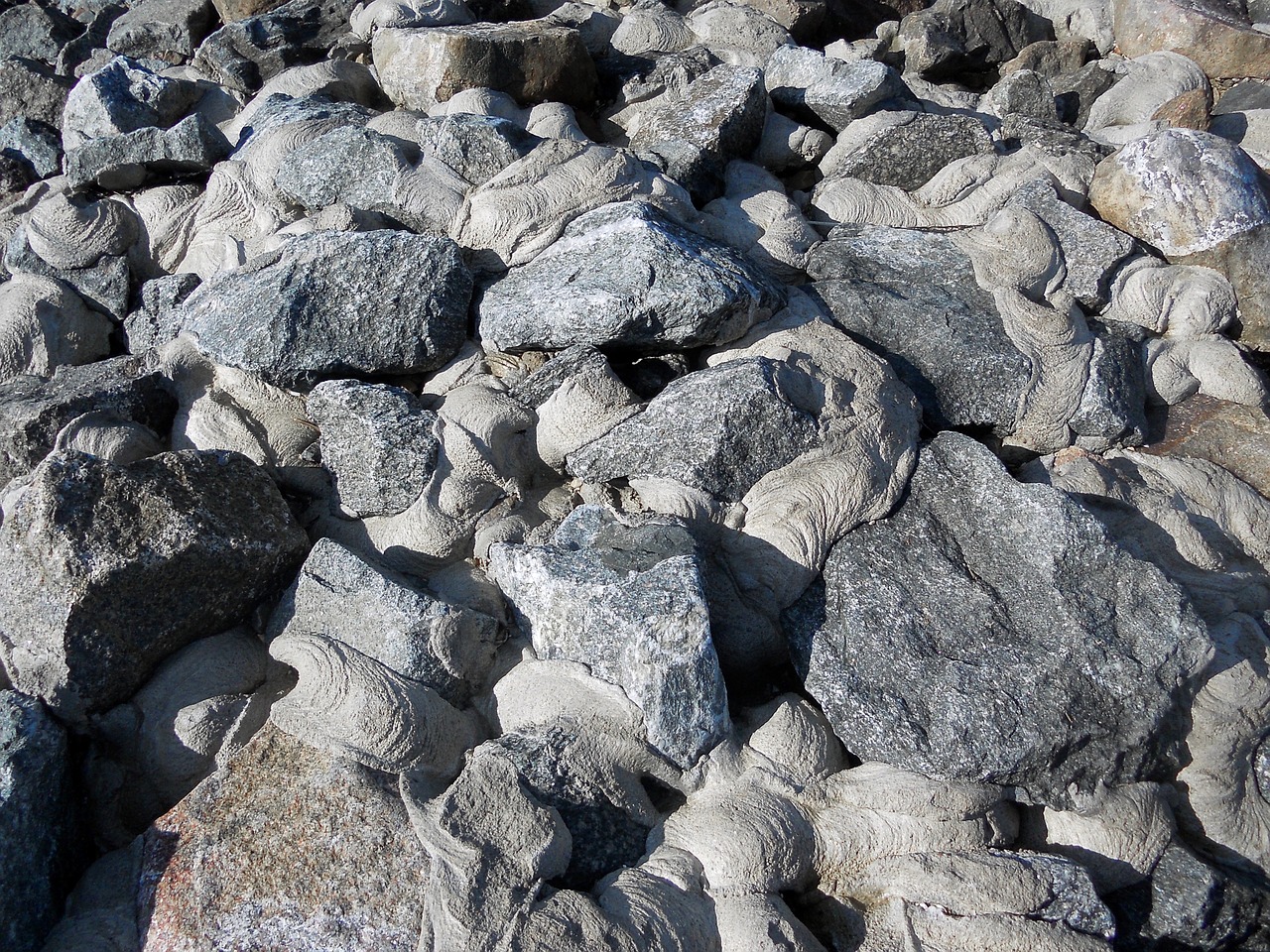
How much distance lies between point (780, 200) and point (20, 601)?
3343mm

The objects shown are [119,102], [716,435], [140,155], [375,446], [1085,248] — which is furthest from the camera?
[119,102]

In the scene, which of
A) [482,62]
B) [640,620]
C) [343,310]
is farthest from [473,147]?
[640,620]

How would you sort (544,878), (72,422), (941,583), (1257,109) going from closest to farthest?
1. (544,878)
2. (941,583)
3. (72,422)
4. (1257,109)

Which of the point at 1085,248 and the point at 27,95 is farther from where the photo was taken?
the point at 27,95

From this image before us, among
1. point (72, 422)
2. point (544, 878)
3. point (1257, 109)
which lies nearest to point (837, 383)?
point (544, 878)

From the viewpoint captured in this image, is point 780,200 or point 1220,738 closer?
point 1220,738

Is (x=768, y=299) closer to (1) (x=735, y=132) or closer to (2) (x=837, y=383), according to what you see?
(2) (x=837, y=383)

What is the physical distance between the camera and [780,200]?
14.4 ft

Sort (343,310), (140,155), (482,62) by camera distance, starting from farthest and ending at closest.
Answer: (482,62) < (140,155) < (343,310)

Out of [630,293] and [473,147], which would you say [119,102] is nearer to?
[473,147]

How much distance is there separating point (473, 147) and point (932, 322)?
2129 millimetres

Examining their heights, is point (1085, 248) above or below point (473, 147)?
below

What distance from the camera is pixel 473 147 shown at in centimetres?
428

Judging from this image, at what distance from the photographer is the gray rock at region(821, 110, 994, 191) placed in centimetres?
461
